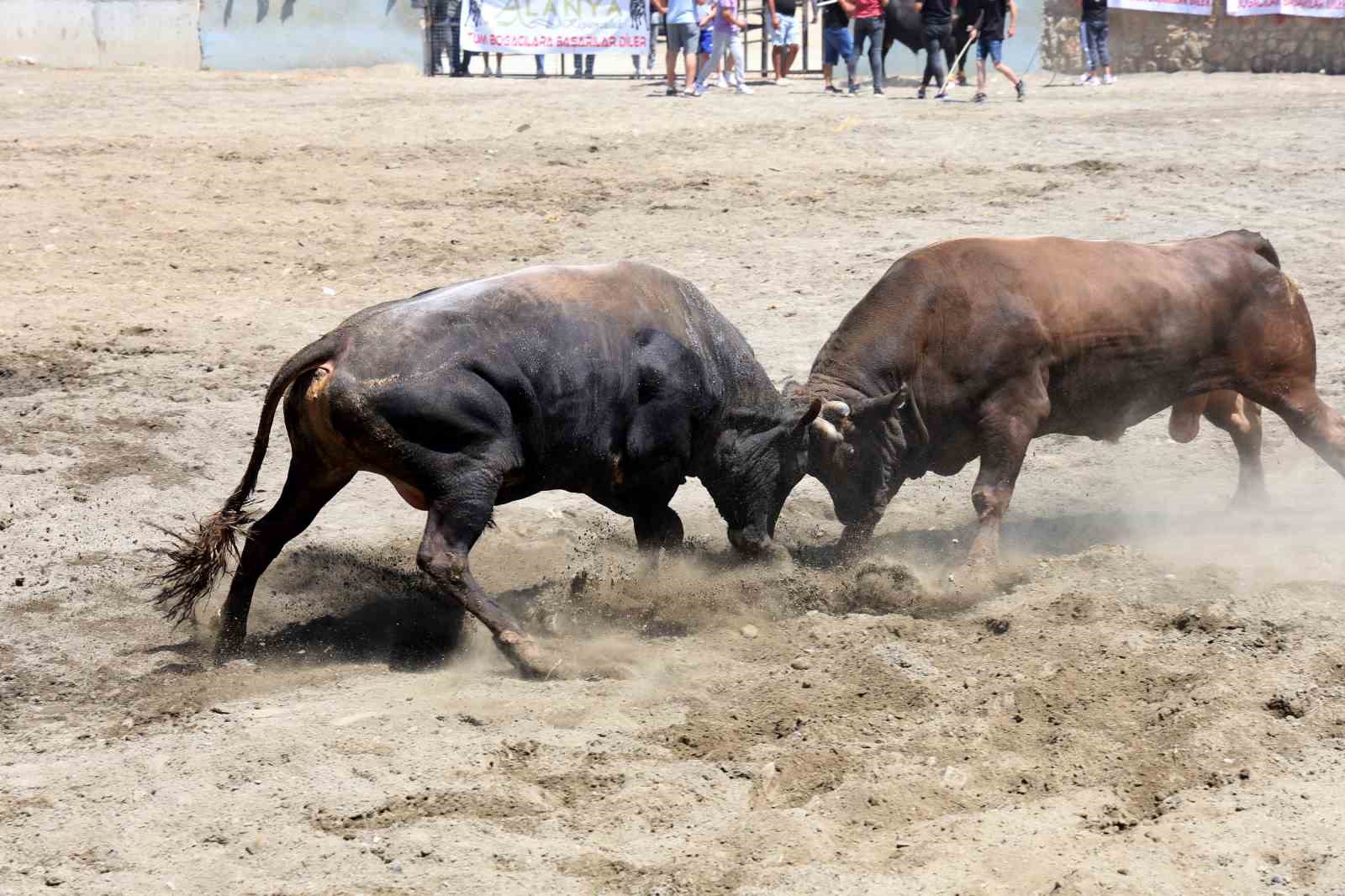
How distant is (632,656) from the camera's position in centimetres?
560

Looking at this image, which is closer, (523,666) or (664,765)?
(664,765)

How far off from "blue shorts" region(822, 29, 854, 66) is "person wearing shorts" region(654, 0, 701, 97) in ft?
5.49

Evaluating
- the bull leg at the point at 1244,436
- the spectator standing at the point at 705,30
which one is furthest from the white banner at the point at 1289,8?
the bull leg at the point at 1244,436

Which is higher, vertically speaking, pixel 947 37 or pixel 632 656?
pixel 947 37

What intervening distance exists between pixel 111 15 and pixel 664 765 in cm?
2193

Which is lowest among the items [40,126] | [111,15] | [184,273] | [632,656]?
[632,656]

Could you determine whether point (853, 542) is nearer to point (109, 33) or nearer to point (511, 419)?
point (511, 419)

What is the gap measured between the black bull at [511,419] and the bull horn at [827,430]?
106 mm

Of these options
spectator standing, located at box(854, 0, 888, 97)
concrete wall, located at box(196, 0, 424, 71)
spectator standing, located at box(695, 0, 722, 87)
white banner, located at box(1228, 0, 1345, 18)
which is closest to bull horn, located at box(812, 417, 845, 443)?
spectator standing, located at box(695, 0, 722, 87)

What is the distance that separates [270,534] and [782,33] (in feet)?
53.9

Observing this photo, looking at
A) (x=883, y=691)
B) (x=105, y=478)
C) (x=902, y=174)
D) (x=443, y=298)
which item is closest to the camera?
(x=883, y=691)

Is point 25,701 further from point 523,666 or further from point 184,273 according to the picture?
point 184,273

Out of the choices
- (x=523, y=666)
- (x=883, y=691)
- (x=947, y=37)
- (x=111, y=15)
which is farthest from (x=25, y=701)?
(x=111, y=15)

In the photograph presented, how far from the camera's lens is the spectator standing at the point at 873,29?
1966cm
